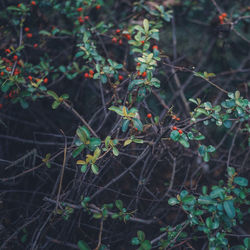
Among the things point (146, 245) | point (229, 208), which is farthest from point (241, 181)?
point (146, 245)

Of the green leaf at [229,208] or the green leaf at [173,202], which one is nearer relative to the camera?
the green leaf at [229,208]

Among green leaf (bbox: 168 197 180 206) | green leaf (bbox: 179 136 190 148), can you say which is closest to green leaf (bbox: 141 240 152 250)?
green leaf (bbox: 168 197 180 206)

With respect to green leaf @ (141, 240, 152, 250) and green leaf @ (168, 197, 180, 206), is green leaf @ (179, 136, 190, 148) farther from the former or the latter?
green leaf @ (141, 240, 152, 250)

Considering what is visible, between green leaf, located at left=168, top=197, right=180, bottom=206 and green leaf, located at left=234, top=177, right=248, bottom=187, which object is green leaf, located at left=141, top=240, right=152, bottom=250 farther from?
green leaf, located at left=234, top=177, right=248, bottom=187

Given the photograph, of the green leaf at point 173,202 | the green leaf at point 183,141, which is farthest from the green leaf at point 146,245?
the green leaf at point 183,141

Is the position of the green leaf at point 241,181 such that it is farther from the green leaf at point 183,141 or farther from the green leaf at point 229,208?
the green leaf at point 183,141

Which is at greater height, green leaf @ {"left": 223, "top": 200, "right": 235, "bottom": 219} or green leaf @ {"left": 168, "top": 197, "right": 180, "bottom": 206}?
green leaf @ {"left": 223, "top": 200, "right": 235, "bottom": 219}

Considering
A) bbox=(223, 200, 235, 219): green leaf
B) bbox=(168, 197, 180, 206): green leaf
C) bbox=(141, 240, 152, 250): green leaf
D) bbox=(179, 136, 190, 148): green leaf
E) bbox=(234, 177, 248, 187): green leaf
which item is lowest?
bbox=(141, 240, 152, 250): green leaf

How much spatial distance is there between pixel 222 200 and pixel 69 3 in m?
1.76

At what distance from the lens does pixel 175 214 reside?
1.84m

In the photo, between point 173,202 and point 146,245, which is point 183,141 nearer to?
point 173,202

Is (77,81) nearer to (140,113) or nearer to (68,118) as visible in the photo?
(68,118)

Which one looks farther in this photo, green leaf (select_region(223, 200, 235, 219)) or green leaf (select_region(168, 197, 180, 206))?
green leaf (select_region(168, 197, 180, 206))

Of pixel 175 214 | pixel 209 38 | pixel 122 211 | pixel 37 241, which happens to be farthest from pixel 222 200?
pixel 209 38
